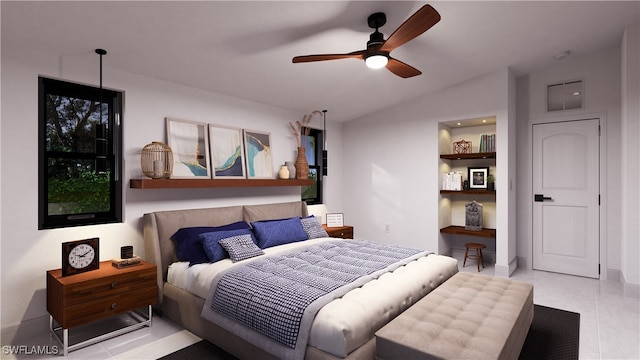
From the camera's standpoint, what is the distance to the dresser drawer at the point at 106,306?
8.21ft

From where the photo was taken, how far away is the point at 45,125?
289 centimetres

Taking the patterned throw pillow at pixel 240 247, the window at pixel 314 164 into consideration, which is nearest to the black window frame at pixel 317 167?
the window at pixel 314 164

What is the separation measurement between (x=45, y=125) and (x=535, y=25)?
15.0 feet

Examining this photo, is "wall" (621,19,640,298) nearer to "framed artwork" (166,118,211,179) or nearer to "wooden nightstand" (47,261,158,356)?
"framed artwork" (166,118,211,179)

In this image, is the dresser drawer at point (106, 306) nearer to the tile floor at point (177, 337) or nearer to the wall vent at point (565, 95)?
the tile floor at point (177, 337)

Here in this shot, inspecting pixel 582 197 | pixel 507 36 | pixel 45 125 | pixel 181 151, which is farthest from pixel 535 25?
pixel 45 125

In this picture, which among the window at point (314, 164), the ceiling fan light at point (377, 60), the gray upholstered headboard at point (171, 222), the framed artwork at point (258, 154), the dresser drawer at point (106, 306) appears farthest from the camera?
→ the window at point (314, 164)

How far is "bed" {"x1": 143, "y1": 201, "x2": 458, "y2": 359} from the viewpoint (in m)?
1.99

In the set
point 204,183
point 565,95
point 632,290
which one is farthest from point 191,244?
point 565,95

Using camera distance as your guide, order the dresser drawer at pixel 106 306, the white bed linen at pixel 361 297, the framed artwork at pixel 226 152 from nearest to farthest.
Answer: the white bed linen at pixel 361 297 → the dresser drawer at pixel 106 306 → the framed artwork at pixel 226 152

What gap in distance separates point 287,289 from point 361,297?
51 centimetres

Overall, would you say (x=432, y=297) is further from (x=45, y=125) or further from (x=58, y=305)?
(x=45, y=125)

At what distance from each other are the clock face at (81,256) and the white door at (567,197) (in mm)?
5268

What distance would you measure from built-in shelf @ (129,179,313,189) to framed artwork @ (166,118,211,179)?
15cm
